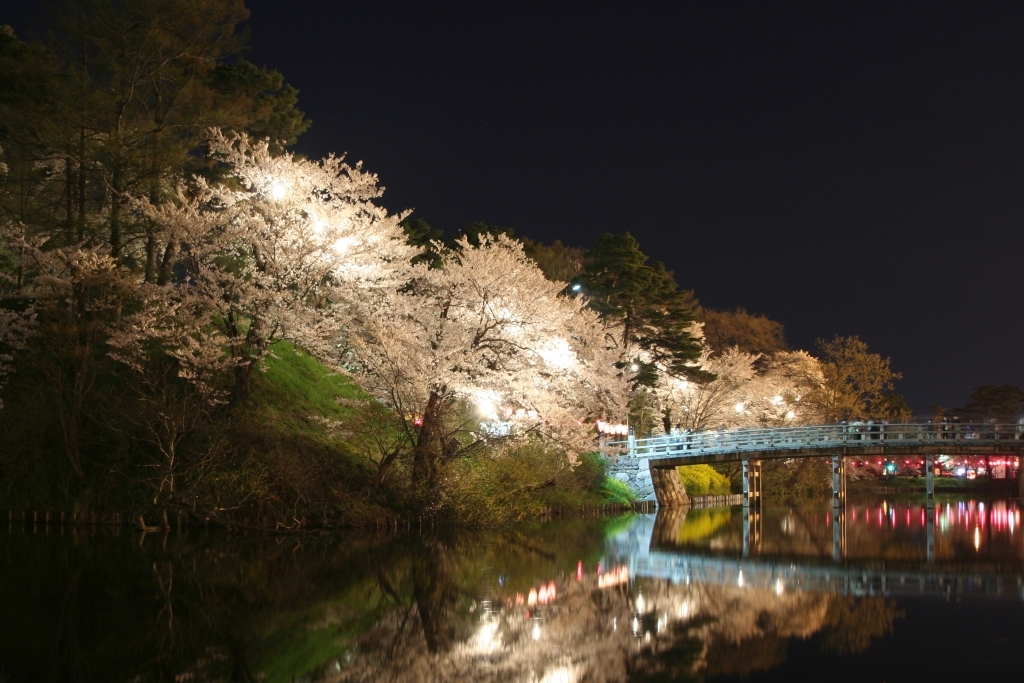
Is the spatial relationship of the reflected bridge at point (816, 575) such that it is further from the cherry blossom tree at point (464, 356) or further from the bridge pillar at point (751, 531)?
the cherry blossom tree at point (464, 356)

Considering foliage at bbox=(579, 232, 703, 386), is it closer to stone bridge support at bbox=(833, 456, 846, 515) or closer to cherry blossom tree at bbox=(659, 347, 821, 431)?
cherry blossom tree at bbox=(659, 347, 821, 431)

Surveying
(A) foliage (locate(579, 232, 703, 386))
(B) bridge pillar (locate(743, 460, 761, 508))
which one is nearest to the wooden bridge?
(B) bridge pillar (locate(743, 460, 761, 508))

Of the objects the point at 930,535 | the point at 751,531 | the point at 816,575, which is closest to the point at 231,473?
the point at 816,575

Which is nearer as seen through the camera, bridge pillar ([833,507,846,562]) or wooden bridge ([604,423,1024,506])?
bridge pillar ([833,507,846,562])

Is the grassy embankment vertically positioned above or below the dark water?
above

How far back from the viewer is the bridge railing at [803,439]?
39688 millimetres

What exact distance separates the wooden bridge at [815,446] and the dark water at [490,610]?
15580mm

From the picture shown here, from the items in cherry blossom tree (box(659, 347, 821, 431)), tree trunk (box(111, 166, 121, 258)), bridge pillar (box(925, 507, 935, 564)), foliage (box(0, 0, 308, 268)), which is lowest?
bridge pillar (box(925, 507, 935, 564))

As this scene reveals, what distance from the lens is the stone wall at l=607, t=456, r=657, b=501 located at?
41.0 meters

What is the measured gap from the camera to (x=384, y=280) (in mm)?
28391

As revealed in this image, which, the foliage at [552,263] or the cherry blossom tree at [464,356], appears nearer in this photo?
the cherry blossom tree at [464,356]

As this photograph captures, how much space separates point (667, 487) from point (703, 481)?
6.96 metres

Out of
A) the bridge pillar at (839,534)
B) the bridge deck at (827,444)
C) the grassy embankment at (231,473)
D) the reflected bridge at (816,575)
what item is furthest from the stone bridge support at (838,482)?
the reflected bridge at (816,575)

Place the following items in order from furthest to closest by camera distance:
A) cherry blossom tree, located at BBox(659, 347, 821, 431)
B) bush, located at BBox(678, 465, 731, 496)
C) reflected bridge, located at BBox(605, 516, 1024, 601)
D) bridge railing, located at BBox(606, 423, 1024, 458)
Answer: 1. cherry blossom tree, located at BBox(659, 347, 821, 431)
2. bush, located at BBox(678, 465, 731, 496)
3. bridge railing, located at BBox(606, 423, 1024, 458)
4. reflected bridge, located at BBox(605, 516, 1024, 601)
